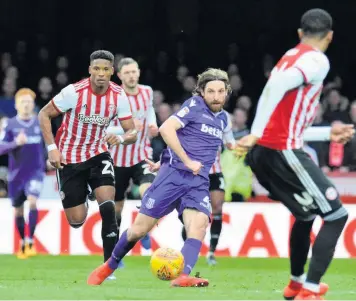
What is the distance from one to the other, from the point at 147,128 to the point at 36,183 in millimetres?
1902

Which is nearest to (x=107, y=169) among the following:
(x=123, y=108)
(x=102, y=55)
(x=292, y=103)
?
(x=123, y=108)

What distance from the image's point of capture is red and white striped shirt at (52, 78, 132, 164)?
10719 millimetres

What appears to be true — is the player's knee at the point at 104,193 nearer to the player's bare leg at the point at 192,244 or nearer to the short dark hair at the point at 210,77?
the player's bare leg at the point at 192,244

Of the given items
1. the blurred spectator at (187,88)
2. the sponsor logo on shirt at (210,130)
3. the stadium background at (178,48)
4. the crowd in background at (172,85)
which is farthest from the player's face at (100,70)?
the blurred spectator at (187,88)

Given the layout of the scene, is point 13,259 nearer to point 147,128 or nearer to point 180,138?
point 147,128

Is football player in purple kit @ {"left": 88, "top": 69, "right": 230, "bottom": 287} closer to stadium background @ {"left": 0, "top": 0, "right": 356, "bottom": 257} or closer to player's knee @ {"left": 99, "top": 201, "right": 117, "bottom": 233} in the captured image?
player's knee @ {"left": 99, "top": 201, "right": 117, "bottom": 233}

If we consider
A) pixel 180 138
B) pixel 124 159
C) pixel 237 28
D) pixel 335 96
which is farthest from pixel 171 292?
pixel 237 28

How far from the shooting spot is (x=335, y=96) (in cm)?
1738

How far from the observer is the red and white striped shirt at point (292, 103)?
7.72 m

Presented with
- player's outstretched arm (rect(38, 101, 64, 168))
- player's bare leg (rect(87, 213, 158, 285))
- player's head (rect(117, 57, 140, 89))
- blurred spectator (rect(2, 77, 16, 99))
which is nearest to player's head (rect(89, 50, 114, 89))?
player's outstretched arm (rect(38, 101, 64, 168))

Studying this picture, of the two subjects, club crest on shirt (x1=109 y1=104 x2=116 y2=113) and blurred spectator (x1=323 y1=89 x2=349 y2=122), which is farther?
blurred spectator (x1=323 y1=89 x2=349 y2=122)

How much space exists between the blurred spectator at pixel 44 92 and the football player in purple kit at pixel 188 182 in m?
8.25

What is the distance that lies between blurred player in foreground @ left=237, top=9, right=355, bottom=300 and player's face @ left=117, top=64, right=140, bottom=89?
16.4 feet

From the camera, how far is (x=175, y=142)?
9.25 m
